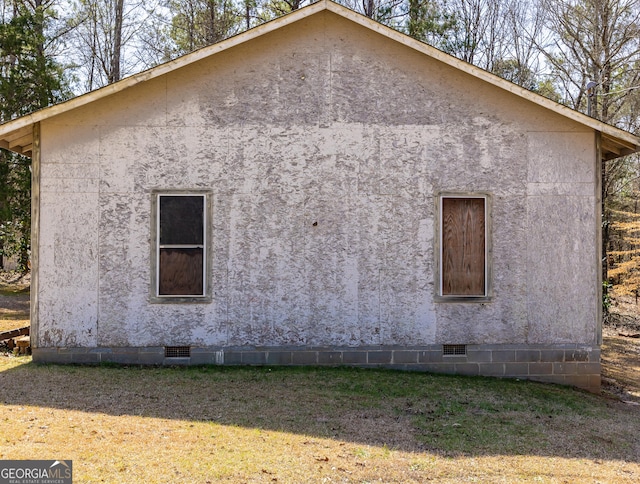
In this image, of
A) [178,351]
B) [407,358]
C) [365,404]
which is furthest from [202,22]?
[365,404]

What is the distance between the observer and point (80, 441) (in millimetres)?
6344

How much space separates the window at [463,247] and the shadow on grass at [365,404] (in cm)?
152

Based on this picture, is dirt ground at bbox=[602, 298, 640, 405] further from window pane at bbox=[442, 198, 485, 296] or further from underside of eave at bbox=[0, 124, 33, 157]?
underside of eave at bbox=[0, 124, 33, 157]

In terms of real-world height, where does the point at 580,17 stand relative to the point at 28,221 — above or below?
above

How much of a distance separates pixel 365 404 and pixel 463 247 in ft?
11.4

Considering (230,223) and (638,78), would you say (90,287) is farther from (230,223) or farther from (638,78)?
(638,78)

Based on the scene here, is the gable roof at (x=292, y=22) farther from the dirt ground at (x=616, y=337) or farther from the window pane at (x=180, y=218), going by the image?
the dirt ground at (x=616, y=337)

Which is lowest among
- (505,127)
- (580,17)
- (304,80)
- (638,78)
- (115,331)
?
(115,331)

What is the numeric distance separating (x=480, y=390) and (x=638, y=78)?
17146 millimetres

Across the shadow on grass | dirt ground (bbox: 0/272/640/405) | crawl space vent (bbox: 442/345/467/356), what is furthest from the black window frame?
dirt ground (bbox: 0/272/640/405)

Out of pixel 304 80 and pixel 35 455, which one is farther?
pixel 304 80

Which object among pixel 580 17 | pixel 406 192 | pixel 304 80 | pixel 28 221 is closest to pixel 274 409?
pixel 406 192

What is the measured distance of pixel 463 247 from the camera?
10461mm

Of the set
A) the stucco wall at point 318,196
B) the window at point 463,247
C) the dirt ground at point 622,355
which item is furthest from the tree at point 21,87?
the dirt ground at point 622,355
